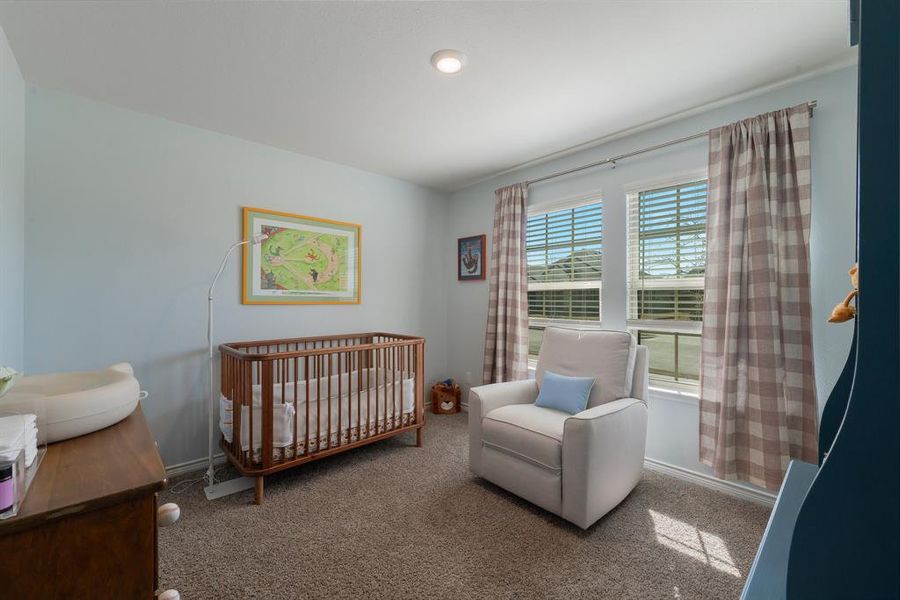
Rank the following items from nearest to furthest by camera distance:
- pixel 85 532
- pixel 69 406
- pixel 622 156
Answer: pixel 85 532 → pixel 69 406 → pixel 622 156

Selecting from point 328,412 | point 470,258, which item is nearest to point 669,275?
point 470,258

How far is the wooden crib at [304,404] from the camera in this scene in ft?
7.23

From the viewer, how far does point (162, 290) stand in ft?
8.26

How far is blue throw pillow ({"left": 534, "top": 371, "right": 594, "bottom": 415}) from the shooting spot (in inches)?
91.4

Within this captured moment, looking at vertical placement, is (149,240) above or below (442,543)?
above

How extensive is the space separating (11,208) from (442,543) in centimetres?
264

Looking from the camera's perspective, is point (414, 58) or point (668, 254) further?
point (668, 254)

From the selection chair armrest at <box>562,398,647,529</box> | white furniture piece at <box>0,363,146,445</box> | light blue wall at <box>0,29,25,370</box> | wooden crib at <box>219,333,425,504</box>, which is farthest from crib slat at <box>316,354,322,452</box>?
chair armrest at <box>562,398,647,529</box>

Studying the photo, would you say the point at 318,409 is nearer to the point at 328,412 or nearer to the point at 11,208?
the point at 328,412

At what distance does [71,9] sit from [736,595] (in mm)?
3591

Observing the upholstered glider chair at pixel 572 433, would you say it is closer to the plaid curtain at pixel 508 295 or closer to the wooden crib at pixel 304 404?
the plaid curtain at pixel 508 295

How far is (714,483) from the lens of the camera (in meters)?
2.34

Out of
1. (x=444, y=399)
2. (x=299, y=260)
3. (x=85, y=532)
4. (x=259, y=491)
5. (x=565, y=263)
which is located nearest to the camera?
(x=85, y=532)

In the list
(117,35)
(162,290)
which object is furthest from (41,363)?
(117,35)
